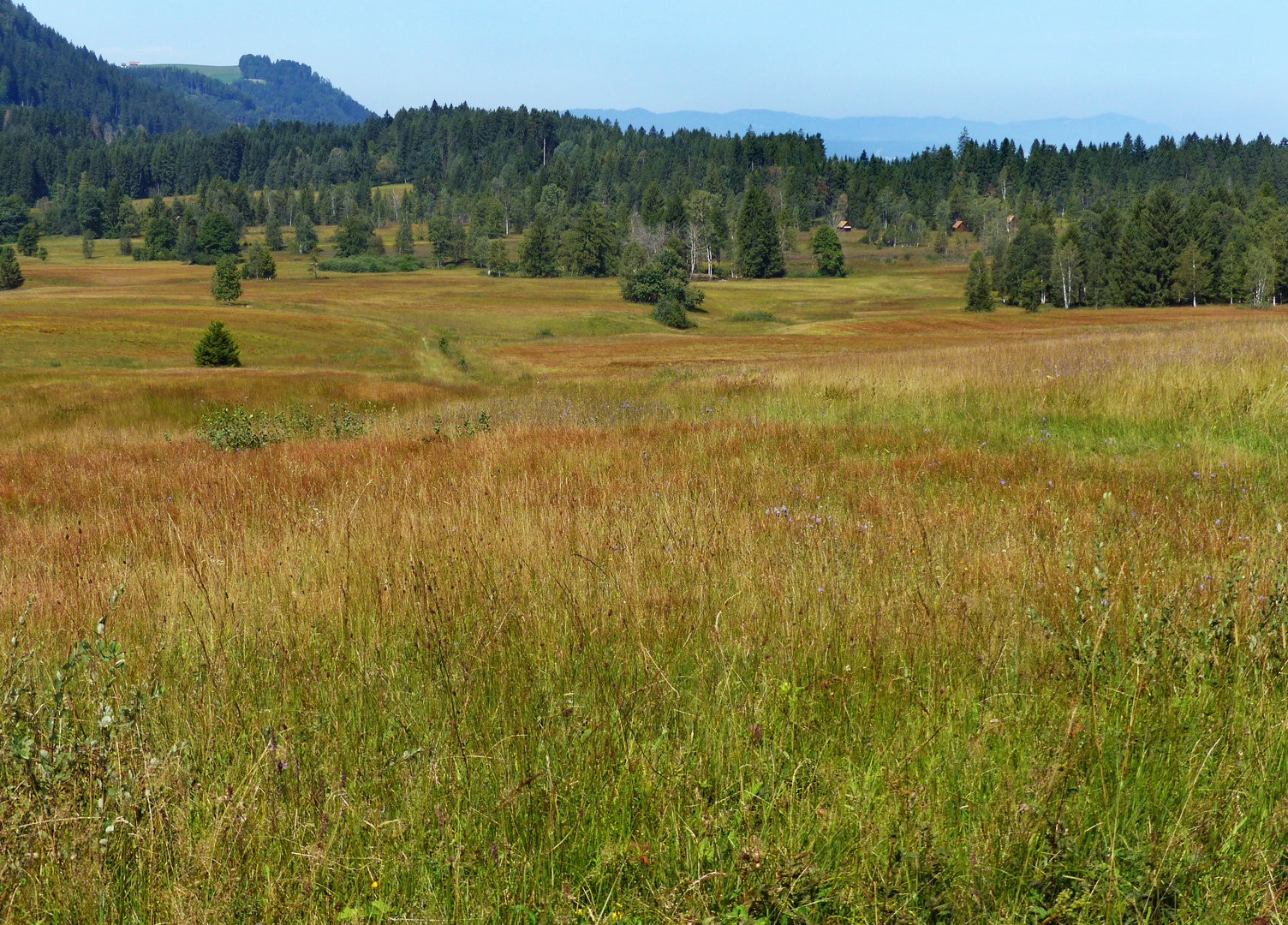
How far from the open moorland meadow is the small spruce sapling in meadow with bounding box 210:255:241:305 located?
3414 inches

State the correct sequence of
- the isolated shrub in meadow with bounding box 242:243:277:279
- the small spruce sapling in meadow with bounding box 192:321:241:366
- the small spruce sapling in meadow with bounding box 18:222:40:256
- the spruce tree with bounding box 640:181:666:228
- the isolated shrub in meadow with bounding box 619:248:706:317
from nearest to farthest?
the small spruce sapling in meadow with bounding box 192:321:241:366
the isolated shrub in meadow with bounding box 619:248:706:317
the isolated shrub in meadow with bounding box 242:243:277:279
the spruce tree with bounding box 640:181:666:228
the small spruce sapling in meadow with bounding box 18:222:40:256

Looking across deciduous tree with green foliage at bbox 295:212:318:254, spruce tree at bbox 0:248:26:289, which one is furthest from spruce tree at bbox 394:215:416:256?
spruce tree at bbox 0:248:26:289

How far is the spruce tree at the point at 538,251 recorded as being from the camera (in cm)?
14175

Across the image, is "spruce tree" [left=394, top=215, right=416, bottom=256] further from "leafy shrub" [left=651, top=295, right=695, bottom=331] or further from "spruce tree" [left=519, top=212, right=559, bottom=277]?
"leafy shrub" [left=651, top=295, right=695, bottom=331]

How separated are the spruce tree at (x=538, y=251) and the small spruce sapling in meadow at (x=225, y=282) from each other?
2424 inches

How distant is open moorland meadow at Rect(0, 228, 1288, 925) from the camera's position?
2.27 meters

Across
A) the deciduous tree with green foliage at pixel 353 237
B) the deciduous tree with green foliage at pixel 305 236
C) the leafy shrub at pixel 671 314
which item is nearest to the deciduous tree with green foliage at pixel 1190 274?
the leafy shrub at pixel 671 314

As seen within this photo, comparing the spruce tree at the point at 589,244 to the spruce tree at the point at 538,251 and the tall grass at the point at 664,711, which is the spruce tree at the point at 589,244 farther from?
the tall grass at the point at 664,711

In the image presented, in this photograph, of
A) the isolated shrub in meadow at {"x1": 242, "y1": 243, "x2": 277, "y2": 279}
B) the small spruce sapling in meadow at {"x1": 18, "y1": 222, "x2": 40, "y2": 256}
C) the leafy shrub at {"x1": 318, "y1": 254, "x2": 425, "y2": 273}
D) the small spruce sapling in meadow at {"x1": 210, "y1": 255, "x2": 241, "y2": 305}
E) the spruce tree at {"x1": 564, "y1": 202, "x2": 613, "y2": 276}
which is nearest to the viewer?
the small spruce sapling in meadow at {"x1": 210, "y1": 255, "x2": 241, "y2": 305}

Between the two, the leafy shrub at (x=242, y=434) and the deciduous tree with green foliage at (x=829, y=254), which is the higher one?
the deciduous tree with green foliage at (x=829, y=254)

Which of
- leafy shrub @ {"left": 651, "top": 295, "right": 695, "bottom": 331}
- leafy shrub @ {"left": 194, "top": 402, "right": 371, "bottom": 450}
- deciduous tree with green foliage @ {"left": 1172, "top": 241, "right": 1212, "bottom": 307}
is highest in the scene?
deciduous tree with green foliage @ {"left": 1172, "top": 241, "right": 1212, "bottom": 307}

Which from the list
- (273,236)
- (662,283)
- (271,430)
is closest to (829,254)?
(662,283)

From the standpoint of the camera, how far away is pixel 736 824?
7.98 feet

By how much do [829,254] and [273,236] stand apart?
111m
